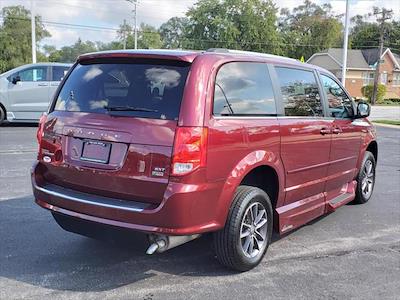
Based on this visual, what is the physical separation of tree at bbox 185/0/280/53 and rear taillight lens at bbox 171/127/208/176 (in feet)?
214

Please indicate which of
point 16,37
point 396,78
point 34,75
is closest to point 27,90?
point 34,75

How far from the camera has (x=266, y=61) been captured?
176 inches

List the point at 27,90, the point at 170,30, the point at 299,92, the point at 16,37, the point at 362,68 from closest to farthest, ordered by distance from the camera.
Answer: the point at 299,92, the point at 27,90, the point at 16,37, the point at 362,68, the point at 170,30

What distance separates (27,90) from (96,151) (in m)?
11.4

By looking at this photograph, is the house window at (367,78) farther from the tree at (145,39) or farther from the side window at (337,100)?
the side window at (337,100)

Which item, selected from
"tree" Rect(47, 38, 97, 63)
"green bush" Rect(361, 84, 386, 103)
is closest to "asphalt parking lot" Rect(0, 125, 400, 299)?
"green bush" Rect(361, 84, 386, 103)

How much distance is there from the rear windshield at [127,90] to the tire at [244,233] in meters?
0.97

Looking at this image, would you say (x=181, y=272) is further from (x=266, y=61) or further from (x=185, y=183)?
(x=266, y=61)

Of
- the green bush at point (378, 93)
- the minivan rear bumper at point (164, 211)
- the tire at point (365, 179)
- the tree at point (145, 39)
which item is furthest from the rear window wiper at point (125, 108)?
the tree at point (145, 39)

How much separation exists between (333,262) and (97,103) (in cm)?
260

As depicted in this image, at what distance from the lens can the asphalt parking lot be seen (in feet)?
12.1

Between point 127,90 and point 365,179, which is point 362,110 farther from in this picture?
point 127,90

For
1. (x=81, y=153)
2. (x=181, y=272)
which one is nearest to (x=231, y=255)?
(x=181, y=272)

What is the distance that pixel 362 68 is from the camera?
64.7m
